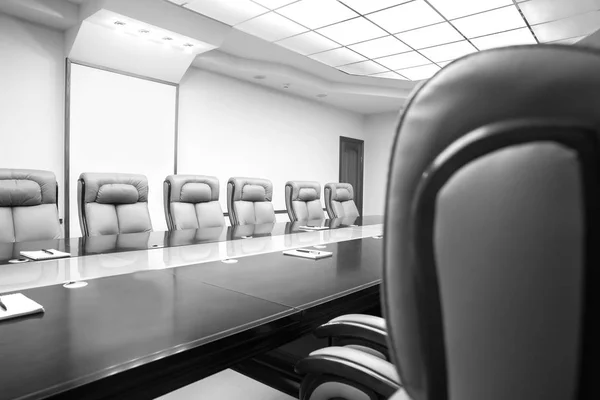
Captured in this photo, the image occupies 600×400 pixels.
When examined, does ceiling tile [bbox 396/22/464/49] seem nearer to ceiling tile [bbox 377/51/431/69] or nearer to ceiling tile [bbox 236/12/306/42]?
ceiling tile [bbox 377/51/431/69]

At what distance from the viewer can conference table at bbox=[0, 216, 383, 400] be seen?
78cm

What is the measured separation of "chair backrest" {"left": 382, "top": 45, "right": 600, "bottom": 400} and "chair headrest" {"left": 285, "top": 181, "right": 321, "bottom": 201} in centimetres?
426

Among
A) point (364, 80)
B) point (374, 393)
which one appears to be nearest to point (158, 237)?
point (374, 393)

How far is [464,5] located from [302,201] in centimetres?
268

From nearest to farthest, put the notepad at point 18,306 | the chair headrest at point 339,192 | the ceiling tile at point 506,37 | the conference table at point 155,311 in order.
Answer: the conference table at point 155,311
the notepad at point 18,306
the ceiling tile at point 506,37
the chair headrest at point 339,192

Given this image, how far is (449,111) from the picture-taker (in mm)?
413

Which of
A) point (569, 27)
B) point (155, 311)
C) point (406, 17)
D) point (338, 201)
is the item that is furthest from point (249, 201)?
point (569, 27)

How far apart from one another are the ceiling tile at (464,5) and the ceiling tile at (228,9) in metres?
1.82

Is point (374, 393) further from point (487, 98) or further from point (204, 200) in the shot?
point (204, 200)

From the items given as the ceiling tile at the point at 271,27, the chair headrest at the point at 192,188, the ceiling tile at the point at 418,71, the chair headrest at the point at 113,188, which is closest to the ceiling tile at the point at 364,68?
the ceiling tile at the point at 418,71

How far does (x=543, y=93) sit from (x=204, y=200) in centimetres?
366

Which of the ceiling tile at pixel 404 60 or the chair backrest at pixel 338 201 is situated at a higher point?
the ceiling tile at pixel 404 60

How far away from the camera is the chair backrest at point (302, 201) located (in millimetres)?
4684

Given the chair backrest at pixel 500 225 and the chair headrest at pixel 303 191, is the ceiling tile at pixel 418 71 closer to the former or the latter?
the chair headrest at pixel 303 191
